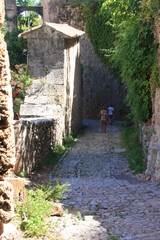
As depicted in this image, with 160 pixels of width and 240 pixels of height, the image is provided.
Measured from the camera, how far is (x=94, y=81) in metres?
23.3

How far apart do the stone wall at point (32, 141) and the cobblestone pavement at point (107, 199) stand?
0.54 metres

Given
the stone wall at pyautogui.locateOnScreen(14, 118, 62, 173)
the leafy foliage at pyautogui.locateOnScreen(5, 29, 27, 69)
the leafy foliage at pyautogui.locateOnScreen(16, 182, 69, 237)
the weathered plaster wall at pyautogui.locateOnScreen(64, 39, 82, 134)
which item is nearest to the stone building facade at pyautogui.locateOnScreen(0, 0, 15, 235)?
the leafy foliage at pyautogui.locateOnScreen(16, 182, 69, 237)

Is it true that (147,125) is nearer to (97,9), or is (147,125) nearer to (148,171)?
(148,171)

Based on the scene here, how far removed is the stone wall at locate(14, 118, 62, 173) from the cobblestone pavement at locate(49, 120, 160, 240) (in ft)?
1.76

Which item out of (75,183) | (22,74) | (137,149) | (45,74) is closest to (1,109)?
(75,183)

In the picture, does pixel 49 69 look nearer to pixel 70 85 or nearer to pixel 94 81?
pixel 70 85

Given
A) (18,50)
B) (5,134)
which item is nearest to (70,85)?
(18,50)

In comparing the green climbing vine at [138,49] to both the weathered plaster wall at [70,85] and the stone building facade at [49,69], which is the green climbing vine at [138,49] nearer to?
the stone building facade at [49,69]

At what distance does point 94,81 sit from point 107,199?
1739 cm

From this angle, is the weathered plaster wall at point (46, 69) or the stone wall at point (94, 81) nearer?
the weathered plaster wall at point (46, 69)

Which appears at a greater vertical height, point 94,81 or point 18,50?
point 18,50

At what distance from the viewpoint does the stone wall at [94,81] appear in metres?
22.5

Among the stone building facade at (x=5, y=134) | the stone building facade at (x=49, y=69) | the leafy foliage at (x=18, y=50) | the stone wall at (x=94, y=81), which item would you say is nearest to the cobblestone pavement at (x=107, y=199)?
the stone building facade at (x=5, y=134)

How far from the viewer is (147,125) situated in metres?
10.5
